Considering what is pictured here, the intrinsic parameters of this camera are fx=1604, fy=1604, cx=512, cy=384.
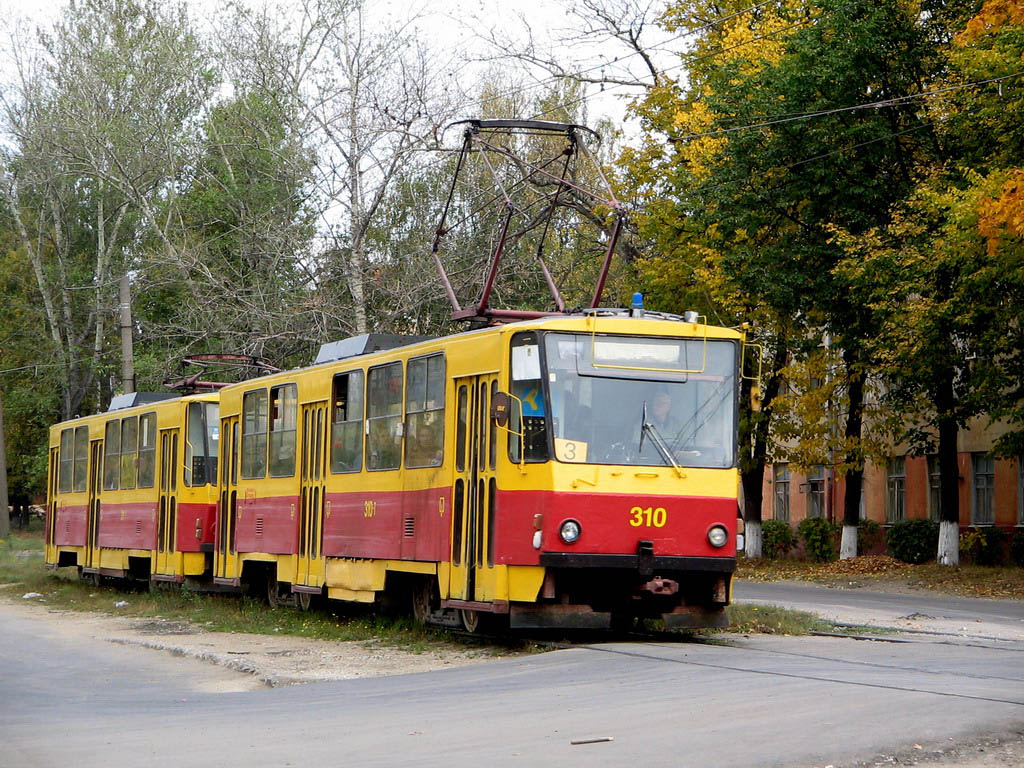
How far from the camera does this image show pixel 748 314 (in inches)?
1437

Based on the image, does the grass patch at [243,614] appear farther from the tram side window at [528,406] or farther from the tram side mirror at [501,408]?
the tram side mirror at [501,408]

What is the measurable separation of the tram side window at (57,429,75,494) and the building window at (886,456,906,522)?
22430 mm

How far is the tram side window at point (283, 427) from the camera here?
2169cm

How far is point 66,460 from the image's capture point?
112 ft

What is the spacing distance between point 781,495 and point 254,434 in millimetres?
32107

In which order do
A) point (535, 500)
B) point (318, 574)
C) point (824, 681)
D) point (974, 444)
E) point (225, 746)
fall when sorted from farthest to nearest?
1. point (974, 444)
2. point (318, 574)
3. point (535, 500)
4. point (824, 681)
5. point (225, 746)

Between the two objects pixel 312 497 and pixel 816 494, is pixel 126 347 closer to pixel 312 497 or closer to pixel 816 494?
pixel 312 497

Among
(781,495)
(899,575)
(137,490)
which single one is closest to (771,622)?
(137,490)

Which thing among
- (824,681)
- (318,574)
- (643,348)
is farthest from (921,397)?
(824,681)

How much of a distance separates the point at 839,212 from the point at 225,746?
85.3ft

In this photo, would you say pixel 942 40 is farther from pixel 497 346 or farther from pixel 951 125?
pixel 497 346

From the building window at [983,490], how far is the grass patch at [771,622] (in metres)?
22.1

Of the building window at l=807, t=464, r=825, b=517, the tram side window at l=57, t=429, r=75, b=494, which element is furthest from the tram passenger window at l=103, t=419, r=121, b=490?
the building window at l=807, t=464, r=825, b=517

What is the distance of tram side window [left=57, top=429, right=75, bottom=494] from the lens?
111 ft
